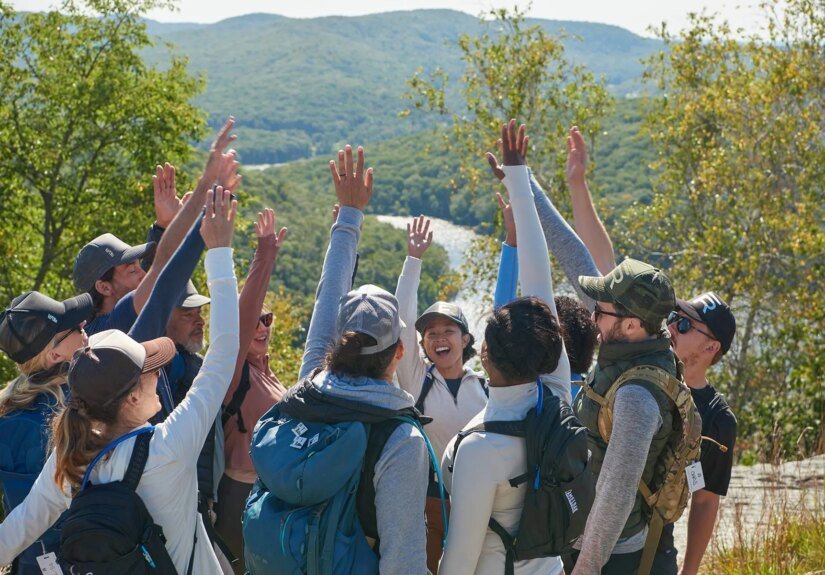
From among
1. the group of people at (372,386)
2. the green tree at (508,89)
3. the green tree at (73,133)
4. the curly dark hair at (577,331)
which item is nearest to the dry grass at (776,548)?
the group of people at (372,386)

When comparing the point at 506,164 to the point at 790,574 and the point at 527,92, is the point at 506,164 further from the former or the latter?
the point at 527,92

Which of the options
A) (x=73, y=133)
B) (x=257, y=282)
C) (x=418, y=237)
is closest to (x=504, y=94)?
(x=73, y=133)

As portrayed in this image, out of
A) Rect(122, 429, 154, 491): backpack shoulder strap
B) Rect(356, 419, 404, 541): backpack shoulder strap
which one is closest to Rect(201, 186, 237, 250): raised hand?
Rect(122, 429, 154, 491): backpack shoulder strap

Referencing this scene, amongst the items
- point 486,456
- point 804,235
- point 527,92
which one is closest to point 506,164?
point 486,456

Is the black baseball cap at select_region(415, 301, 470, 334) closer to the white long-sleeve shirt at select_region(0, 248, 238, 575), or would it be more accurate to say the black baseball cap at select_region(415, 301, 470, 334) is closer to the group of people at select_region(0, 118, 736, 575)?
the group of people at select_region(0, 118, 736, 575)

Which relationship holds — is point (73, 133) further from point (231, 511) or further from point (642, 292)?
point (642, 292)

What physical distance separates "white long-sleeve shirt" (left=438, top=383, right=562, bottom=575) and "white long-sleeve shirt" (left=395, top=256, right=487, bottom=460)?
3.50ft

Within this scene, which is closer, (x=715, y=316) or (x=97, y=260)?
(x=715, y=316)

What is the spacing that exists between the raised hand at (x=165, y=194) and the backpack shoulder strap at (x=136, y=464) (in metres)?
1.87

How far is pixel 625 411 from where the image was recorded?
2.72 metres

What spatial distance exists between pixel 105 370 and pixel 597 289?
1.48m

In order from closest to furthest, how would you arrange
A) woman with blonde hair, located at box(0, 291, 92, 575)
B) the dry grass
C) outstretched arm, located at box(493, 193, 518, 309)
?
1. woman with blonde hair, located at box(0, 291, 92, 575)
2. outstretched arm, located at box(493, 193, 518, 309)
3. the dry grass

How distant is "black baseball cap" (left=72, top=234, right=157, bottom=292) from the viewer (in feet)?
12.6

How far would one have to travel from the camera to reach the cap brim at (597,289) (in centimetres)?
290
